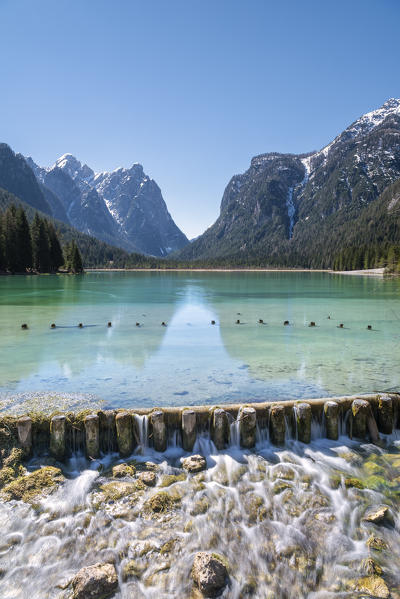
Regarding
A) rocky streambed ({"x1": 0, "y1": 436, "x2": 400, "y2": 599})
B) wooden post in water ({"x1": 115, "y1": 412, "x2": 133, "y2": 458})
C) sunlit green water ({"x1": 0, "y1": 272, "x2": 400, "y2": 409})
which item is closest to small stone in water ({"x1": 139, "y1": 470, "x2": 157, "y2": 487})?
rocky streambed ({"x1": 0, "y1": 436, "x2": 400, "y2": 599})

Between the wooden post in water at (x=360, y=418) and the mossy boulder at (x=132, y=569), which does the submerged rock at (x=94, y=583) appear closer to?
the mossy boulder at (x=132, y=569)

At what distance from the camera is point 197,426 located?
32.0 ft

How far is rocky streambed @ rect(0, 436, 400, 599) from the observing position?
5738 millimetres

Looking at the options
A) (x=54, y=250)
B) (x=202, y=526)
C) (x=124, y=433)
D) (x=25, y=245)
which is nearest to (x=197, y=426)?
(x=124, y=433)

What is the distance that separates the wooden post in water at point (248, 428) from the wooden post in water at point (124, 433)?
10.3ft

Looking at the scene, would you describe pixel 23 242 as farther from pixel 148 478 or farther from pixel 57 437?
pixel 148 478

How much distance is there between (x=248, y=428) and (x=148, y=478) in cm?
311

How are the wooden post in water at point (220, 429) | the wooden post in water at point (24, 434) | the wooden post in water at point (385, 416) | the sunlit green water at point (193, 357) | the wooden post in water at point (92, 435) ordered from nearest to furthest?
the wooden post in water at point (24, 434)
the wooden post in water at point (92, 435)
the wooden post in water at point (220, 429)
the wooden post in water at point (385, 416)
the sunlit green water at point (193, 357)

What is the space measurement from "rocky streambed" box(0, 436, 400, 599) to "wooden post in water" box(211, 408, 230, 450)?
278mm

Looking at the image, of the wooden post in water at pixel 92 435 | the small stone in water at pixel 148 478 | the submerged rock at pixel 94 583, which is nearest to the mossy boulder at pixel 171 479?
the small stone in water at pixel 148 478

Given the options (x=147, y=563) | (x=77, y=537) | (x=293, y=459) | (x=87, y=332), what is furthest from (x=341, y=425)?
(x=87, y=332)

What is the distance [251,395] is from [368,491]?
5624mm

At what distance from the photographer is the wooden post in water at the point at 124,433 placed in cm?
920

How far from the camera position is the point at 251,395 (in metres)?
13.1
